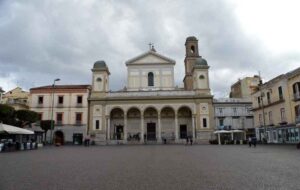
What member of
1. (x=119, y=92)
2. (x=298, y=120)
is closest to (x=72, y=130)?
(x=119, y=92)

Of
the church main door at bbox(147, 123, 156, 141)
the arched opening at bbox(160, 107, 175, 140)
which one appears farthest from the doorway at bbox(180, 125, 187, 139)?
the church main door at bbox(147, 123, 156, 141)

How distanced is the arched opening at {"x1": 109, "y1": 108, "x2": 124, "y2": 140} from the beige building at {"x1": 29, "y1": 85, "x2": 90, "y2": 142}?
459 cm

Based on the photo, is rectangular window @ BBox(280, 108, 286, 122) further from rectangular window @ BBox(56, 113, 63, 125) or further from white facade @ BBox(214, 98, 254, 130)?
rectangular window @ BBox(56, 113, 63, 125)

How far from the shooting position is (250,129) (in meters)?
56.9

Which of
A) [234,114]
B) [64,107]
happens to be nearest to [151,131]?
[64,107]

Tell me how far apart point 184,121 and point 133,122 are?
884cm

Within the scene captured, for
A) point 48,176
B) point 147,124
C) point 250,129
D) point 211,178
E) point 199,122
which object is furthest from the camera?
point 250,129

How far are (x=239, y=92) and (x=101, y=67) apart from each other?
114 ft

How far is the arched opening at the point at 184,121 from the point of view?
159 ft

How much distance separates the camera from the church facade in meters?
46.2

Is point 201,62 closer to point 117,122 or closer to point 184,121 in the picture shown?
point 184,121

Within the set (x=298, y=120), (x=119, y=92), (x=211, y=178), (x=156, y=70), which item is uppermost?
(x=156, y=70)

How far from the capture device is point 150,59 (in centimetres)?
5231

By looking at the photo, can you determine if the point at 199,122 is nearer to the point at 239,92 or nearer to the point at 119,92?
the point at 119,92
